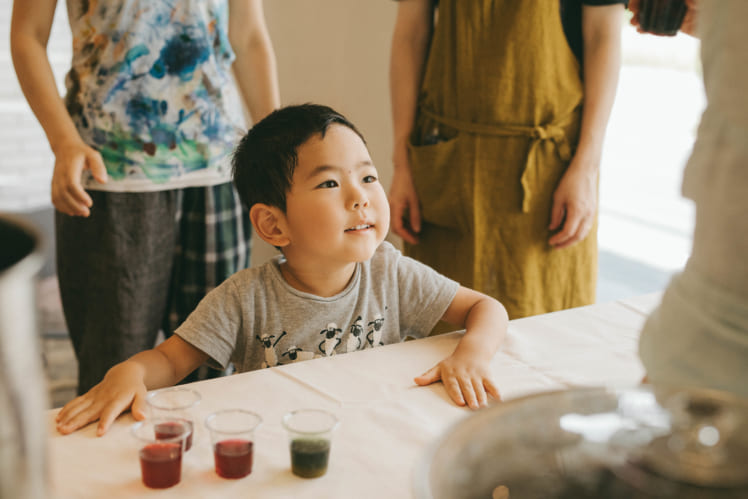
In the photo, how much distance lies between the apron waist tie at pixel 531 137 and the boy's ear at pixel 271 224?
54cm

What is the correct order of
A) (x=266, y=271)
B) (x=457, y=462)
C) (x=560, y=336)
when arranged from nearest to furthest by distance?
(x=457, y=462)
(x=560, y=336)
(x=266, y=271)

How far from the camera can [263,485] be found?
758 mm

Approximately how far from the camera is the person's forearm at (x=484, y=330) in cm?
109

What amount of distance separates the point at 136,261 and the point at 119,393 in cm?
69

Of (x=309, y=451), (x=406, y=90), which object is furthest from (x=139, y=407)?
(x=406, y=90)

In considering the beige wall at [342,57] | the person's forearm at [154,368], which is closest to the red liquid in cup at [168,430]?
the person's forearm at [154,368]

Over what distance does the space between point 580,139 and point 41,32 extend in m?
1.13

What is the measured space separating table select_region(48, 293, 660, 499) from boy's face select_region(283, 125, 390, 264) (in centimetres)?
20

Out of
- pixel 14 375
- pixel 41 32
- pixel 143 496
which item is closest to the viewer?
pixel 14 375

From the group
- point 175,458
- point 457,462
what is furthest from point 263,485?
point 457,462

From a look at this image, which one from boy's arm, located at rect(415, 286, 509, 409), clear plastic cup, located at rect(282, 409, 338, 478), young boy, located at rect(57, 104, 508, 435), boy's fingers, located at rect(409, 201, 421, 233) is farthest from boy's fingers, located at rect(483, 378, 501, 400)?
boy's fingers, located at rect(409, 201, 421, 233)

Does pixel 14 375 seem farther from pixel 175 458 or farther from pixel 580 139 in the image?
pixel 580 139

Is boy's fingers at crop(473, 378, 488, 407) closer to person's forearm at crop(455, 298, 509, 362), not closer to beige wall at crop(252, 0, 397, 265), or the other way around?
person's forearm at crop(455, 298, 509, 362)

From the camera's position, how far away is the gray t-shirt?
124cm
